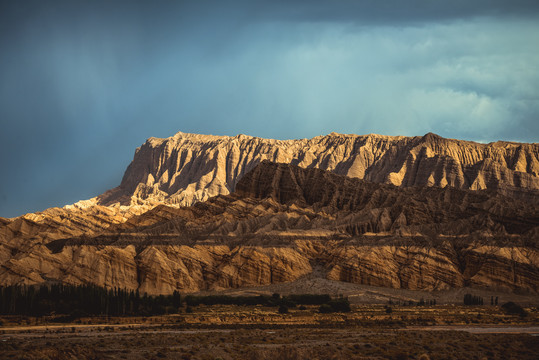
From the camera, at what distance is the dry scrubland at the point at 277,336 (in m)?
49.5

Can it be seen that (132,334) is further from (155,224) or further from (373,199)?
(373,199)

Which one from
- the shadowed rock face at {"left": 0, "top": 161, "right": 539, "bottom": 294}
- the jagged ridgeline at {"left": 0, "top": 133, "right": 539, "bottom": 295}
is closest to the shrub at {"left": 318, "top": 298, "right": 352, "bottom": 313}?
the shadowed rock face at {"left": 0, "top": 161, "right": 539, "bottom": 294}

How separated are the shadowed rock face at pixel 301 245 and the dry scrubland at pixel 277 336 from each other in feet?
106

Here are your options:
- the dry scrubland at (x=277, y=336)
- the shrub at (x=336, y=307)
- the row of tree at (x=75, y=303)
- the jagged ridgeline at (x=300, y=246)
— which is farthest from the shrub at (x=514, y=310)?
the row of tree at (x=75, y=303)

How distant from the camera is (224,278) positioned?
127m

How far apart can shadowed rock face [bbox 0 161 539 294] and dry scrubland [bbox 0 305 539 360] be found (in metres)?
32.3

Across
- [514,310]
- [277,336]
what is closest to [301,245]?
[514,310]

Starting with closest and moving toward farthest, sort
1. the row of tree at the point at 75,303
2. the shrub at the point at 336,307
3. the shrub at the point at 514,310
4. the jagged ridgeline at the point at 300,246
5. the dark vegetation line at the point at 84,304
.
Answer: the row of tree at the point at 75,303, the dark vegetation line at the point at 84,304, the shrub at the point at 514,310, the shrub at the point at 336,307, the jagged ridgeline at the point at 300,246

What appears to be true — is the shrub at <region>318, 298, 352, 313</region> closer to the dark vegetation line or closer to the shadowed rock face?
the dark vegetation line

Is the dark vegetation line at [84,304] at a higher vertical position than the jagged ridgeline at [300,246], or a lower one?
lower

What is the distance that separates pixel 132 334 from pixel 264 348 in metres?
14.7

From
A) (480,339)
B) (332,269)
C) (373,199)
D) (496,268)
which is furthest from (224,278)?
(480,339)

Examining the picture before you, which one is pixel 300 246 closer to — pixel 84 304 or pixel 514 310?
pixel 514 310

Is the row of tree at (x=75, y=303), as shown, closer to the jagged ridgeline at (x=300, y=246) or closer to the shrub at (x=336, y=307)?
the shrub at (x=336, y=307)
